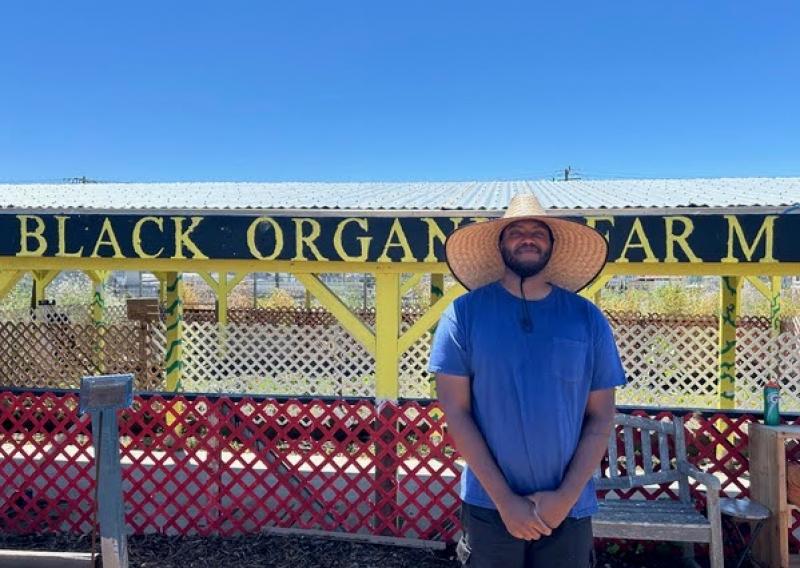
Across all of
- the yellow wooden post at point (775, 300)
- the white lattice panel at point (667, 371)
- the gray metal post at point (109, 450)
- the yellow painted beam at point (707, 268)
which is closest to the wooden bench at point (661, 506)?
the yellow painted beam at point (707, 268)

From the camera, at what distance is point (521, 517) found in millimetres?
1943

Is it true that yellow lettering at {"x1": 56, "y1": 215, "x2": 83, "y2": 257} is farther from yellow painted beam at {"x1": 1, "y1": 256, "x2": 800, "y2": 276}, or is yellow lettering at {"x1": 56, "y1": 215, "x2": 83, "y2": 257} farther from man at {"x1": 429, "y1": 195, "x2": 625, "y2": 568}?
man at {"x1": 429, "y1": 195, "x2": 625, "y2": 568}

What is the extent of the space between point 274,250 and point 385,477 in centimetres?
175

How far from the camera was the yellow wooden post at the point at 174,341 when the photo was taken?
823cm

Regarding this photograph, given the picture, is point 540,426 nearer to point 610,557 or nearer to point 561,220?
point 561,220

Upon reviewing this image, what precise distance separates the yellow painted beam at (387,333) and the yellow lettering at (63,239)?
2214 mm

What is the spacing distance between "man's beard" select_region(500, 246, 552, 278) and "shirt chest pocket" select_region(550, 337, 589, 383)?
257 millimetres

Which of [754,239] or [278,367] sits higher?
[754,239]

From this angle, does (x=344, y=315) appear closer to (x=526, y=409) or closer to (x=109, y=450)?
(x=109, y=450)

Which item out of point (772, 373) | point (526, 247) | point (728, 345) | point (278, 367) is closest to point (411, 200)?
point (526, 247)

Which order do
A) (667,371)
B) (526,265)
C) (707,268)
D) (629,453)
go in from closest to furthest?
A: (526,265) → (629,453) → (707,268) → (667,371)

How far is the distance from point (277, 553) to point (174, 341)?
15.9 feet

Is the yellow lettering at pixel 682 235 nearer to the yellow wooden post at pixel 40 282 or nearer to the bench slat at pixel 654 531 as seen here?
the bench slat at pixel 654 531

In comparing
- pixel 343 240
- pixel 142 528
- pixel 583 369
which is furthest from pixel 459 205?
pixel 142 528
